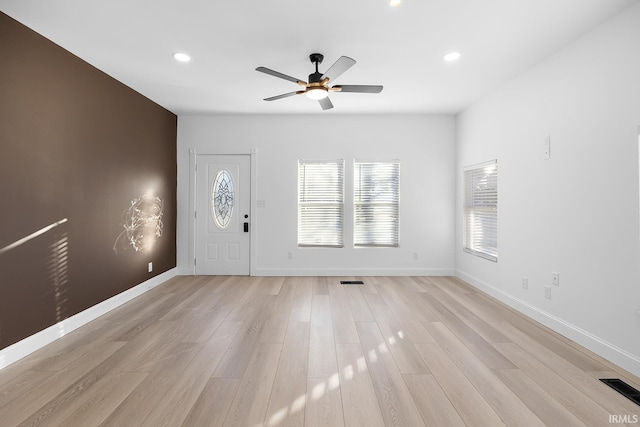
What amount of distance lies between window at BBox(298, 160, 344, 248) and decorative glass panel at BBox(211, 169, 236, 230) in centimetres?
124

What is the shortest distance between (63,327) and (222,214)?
288 centimetres

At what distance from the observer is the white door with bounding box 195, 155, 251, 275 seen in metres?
5.68

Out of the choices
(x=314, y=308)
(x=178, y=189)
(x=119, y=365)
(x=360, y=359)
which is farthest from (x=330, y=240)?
(x=119, y=365)

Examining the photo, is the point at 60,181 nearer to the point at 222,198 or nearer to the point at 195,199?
the point at 195,199

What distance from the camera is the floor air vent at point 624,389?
210 cm

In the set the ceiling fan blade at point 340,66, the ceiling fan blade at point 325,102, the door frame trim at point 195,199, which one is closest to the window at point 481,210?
the ceiling fan blade at point 325,102

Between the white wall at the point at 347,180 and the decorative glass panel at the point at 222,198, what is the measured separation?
→ 434 mm

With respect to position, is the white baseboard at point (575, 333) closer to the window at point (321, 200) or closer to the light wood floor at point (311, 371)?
the light wood floor at point (311, 371)

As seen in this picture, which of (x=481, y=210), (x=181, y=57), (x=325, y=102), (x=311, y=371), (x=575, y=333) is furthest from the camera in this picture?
(x=481, y=210)

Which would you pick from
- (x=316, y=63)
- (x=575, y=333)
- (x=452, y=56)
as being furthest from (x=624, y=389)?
(x=316, y=63)

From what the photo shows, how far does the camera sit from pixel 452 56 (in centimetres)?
341

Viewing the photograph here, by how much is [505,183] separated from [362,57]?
2422 millimetres

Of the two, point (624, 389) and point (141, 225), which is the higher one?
point (141, 225)

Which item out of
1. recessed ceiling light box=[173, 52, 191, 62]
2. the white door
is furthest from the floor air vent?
the white door
